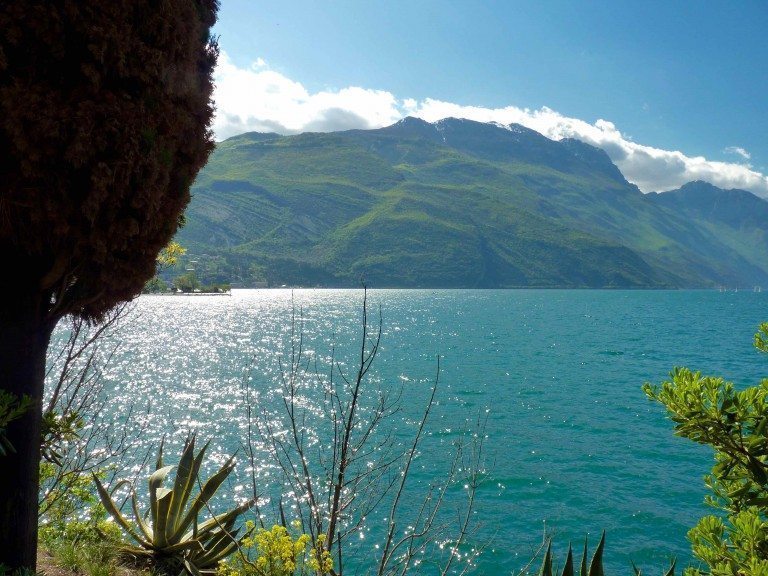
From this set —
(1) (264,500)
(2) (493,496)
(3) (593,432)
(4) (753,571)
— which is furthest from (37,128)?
(3) (593,432)

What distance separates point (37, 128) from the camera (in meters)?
3.03

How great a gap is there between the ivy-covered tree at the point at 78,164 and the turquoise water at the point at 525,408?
1.54 metres

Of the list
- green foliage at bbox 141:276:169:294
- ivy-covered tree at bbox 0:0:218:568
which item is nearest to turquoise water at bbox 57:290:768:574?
green foliage at bbox 141:276:169:294

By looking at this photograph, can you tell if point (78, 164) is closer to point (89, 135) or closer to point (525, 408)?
point (89, 135)

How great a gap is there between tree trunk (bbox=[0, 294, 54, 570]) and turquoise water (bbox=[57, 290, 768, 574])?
6.29ft

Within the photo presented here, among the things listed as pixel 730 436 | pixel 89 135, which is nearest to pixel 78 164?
pixel 89 135

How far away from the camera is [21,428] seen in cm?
365

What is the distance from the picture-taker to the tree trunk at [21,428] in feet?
11.7

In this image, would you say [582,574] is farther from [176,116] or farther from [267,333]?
[267,333]

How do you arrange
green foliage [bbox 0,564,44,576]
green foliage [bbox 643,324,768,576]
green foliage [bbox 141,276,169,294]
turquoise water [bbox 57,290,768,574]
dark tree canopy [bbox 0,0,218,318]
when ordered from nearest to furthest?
green foliage [bbox 643,324,768,576], dark tree canopy [bbox 0,0,218,318], green foliage [bbox 0,564,44,576], green foliage [bbox 141,276,169,294], turquoise water [bbox 57,290,768,574]

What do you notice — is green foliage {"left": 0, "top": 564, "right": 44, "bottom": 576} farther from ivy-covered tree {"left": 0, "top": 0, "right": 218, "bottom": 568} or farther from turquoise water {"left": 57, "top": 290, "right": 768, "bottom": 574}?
turquoise water {"left": 57, "top": 290, "right": 768, "bottom": 574}

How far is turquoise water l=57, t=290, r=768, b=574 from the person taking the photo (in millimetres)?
13766

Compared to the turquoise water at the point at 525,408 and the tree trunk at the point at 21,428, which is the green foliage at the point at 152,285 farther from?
the tree trunk at the point at 21,428

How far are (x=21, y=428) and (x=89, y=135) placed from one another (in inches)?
82.0
